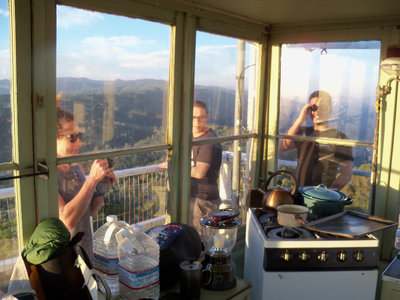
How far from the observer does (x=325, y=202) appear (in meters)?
2.60

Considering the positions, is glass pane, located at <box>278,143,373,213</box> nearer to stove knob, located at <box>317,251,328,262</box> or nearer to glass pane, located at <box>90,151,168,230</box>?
stove knob, located at <box>317,251,328,262</box>

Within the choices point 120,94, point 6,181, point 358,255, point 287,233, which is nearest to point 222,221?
point 287,233

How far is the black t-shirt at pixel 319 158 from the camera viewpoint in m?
3.24

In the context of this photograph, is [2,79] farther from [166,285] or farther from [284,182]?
[284,182]

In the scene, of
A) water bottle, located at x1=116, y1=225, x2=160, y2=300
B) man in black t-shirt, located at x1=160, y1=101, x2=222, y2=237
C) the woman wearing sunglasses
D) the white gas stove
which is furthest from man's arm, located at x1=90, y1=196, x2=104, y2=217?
the white gas stove

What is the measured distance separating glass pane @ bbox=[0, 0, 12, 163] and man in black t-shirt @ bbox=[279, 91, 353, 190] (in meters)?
2.34

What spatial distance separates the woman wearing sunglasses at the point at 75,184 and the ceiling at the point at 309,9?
42.8 inches

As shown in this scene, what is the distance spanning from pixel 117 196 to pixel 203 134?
33.4 inches

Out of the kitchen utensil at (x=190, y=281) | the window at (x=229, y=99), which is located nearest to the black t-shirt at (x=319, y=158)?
the window at (x=229, y=99)

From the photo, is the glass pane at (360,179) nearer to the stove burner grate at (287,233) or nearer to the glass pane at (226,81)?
the glass pane at (226,81)

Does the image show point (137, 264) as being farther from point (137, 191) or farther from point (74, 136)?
point (74, 136)

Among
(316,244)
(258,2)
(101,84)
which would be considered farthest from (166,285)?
(258,2)

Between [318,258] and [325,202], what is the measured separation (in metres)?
0.51

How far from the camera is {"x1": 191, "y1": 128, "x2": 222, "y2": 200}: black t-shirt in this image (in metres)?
2.87
